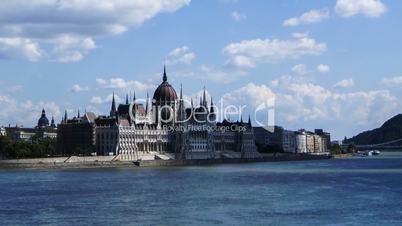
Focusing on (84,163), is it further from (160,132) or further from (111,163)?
(160,132)

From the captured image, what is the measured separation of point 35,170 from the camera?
253 ft

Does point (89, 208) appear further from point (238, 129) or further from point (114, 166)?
point (238, 129)

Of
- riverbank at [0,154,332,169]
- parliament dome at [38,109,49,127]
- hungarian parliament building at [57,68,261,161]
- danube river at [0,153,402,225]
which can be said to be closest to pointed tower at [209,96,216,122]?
hungarian parliament building at [57,68,261,161]

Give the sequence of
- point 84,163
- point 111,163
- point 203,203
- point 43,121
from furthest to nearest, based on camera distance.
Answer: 1. point 43,121
2. point 111,163
3. point 84,163
4. point 203,203

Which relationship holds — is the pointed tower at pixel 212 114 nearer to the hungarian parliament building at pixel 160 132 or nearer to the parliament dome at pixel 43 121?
the hungarian parliament building at pixel 160 132

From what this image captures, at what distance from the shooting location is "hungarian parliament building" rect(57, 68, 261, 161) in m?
108

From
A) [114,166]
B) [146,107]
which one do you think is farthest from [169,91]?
[114,166]

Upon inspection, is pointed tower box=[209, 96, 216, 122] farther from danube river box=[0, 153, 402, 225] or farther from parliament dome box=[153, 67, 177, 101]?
danube river box=[0, 153, 402, 225]

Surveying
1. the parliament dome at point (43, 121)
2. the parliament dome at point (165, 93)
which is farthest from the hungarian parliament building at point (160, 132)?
the parliament dome at point (43, 121)

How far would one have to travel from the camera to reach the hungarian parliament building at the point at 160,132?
4240 inches

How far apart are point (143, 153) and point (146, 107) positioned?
1687cm

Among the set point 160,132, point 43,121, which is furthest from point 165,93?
point 43,121

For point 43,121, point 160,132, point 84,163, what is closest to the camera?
point 84,163

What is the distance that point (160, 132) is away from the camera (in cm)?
11769
